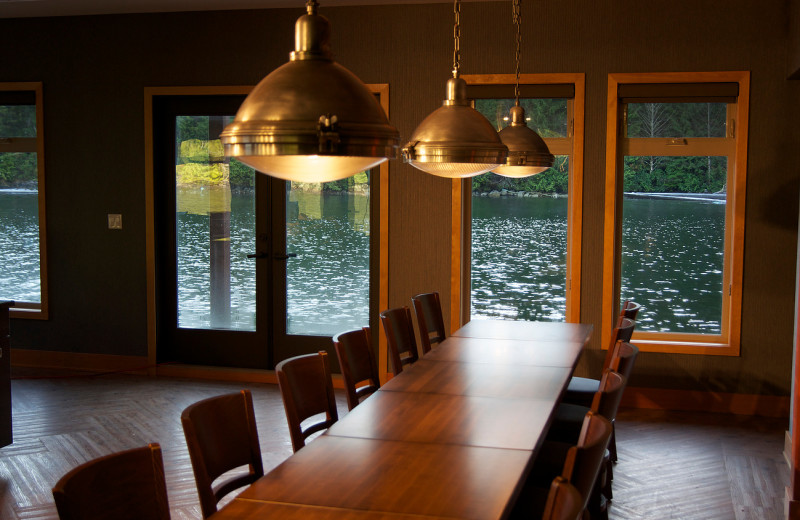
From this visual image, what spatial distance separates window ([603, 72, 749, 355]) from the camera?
5977mm

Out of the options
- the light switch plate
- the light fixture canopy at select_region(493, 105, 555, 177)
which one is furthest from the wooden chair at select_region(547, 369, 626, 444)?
the light switch plate

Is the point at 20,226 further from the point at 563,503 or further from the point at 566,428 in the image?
the point at 563,503

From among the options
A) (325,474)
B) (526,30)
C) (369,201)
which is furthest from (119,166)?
(325,474)

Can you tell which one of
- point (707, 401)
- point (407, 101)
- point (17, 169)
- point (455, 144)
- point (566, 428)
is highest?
point (407, 101)

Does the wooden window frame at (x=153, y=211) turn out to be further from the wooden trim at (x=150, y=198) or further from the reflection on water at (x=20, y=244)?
the reflection on water at (x=20, y=244)

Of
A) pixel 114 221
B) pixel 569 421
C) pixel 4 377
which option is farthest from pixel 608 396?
pixel 114 221

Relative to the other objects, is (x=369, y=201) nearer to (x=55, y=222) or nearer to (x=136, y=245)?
(x=136, y=245)

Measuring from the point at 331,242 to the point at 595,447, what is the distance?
480 centimetres

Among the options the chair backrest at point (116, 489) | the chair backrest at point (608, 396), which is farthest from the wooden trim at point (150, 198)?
the chair backrest at point (116, 489)

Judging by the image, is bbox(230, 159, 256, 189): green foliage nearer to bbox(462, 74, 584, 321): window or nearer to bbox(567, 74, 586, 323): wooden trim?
bbox(462, 74, 584, 321): window

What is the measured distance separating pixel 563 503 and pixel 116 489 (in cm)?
109

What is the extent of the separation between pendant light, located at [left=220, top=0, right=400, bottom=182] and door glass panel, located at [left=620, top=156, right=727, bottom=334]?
4561mm

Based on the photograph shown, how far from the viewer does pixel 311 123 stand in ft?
6.34

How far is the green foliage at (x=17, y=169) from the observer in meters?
7.30
